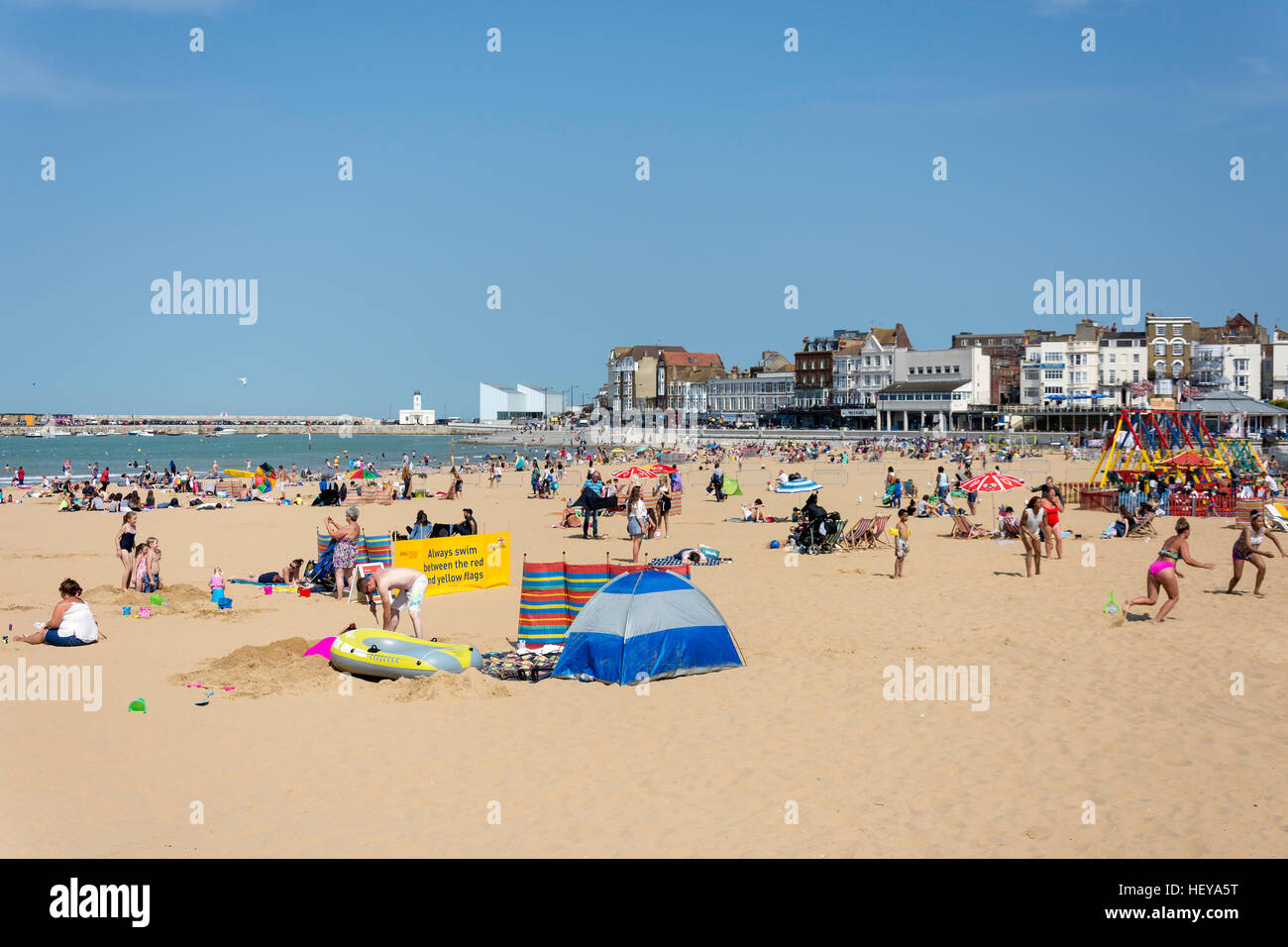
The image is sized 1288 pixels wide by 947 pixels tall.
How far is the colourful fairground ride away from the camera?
27.3 meters

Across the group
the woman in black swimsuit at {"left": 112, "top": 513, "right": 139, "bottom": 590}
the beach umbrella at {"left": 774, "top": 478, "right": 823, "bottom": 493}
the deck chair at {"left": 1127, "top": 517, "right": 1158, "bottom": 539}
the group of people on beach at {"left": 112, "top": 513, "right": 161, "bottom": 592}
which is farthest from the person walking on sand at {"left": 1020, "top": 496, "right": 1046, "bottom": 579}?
the beach umbrella at {"left": 774, "top": 478, "right": 823, "bottom": 493}

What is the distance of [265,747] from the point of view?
819 cm

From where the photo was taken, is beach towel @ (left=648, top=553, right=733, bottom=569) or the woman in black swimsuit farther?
beach towel @ (left=648, top=553, right=733, bottom=569)

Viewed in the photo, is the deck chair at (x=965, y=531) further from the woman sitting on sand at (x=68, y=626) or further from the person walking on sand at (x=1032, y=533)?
the woman sitting on sand at (x=68, y=626)

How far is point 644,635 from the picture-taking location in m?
10.3

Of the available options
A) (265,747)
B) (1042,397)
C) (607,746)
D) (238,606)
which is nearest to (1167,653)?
(607,746)

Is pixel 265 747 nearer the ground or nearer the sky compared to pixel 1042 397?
nearer the ground

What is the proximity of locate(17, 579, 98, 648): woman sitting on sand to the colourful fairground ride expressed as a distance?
2459 centimetres

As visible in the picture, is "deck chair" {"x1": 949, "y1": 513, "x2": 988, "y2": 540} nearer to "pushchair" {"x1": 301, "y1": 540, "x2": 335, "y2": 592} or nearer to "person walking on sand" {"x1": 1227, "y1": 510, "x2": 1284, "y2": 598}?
"person walking on sand" {"x1": 1227, "y1": 510, "x2": 1284, "y2": 598}

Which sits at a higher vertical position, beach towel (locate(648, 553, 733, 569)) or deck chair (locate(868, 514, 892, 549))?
deck chair (locate(868, 514, 892, 549))

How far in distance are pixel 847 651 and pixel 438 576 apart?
255 inches
